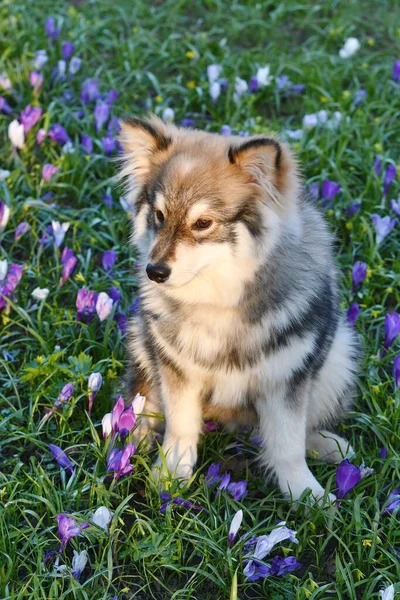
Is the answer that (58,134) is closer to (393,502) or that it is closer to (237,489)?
(237,489)

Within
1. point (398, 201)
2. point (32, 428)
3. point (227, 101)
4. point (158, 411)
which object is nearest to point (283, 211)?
point (158, 411)

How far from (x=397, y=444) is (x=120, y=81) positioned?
11.6ft

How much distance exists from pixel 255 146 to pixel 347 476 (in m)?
1.30

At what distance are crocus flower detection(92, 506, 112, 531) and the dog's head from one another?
0.85 m

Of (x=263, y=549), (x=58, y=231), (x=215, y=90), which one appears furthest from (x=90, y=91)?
(x=263, y=549)

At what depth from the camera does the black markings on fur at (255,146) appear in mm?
3057

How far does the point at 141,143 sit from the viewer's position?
3.46 m

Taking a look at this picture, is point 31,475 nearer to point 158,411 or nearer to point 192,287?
point 158,411

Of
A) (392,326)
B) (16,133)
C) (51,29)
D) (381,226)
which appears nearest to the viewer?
(392,326)

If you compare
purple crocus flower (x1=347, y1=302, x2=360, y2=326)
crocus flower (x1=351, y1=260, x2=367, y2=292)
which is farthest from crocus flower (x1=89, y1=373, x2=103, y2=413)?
crocus flower (x1=351, y1=260, x2=367, y2=292)

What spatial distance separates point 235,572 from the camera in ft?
9.96

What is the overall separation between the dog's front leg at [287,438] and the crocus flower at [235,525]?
15.7 inches

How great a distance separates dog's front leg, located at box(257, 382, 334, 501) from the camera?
3.45 metres

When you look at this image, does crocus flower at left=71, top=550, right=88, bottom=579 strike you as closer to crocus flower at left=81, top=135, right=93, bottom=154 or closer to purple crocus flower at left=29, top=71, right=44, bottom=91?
crocus flower at left=81, top=135, right=93, bottom=154
